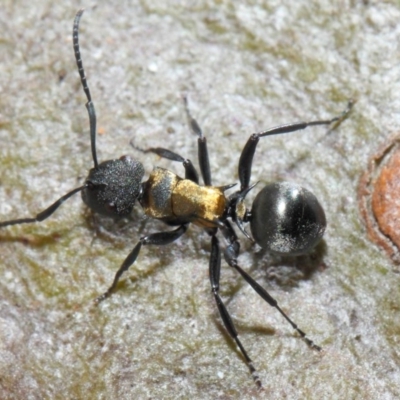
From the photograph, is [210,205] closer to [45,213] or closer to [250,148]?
[250,148]

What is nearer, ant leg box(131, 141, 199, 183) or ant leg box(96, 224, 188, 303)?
ant leg box(96, 224, 188, 303)

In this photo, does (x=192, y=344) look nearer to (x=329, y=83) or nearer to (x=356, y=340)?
(x=356, y=340)

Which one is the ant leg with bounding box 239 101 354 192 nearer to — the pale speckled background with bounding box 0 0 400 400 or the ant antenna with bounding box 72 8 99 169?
the pale speckled background with bounding box 0 0 400 400

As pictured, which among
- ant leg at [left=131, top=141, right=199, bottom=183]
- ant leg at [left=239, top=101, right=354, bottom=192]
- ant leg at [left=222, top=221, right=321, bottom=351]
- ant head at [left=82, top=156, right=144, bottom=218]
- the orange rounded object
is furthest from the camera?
ant leg at [left=131, top=141, right=199, bottom=183]

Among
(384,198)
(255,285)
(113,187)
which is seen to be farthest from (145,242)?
(384,198)

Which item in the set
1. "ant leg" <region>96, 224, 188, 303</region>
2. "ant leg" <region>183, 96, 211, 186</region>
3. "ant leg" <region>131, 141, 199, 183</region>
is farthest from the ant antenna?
"ant leg" <region>183, 96, 211, 186</region>

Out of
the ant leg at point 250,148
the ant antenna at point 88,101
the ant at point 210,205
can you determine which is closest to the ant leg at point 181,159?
the ant at point 210,205

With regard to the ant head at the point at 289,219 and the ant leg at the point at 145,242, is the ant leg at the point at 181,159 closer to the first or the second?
the ant leg at the point at 145,242
